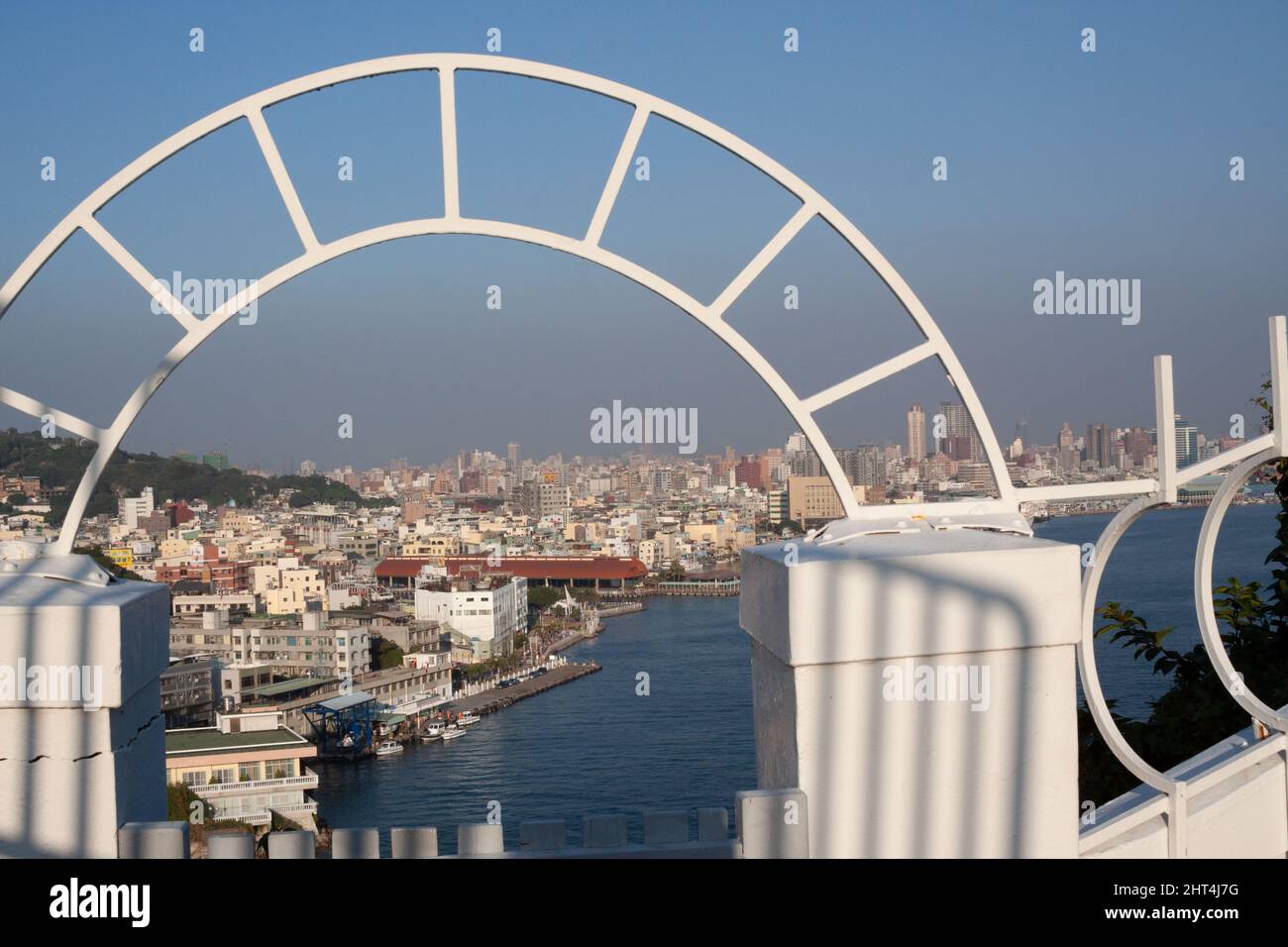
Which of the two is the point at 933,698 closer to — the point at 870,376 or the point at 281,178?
the point at 870,376

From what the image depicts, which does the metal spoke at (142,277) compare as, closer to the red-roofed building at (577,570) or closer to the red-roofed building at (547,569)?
the red-roofed building at (547,569)

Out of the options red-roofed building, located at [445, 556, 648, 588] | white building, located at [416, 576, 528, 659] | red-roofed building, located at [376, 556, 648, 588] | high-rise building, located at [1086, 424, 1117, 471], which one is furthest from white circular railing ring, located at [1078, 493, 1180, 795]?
red-roofed building, located at [445, 556, 648, 588]

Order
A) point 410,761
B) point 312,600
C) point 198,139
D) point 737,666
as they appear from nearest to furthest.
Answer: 1. point 198,139
2. point 410,761
3. point 737,666
4. point 312,600

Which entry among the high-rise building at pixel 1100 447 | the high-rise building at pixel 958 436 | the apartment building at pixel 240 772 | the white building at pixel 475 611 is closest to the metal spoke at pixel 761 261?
the high-rise building at pixel 958 436

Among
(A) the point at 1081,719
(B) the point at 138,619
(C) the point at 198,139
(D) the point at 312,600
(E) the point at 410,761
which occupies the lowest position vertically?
(E) the point at 410,761

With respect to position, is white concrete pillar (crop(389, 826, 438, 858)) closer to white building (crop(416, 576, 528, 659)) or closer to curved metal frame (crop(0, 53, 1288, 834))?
curved metal frame (crop(0, 53, 1288, 834))

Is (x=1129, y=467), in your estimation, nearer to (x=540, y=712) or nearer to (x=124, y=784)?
(x=124, y=784)
